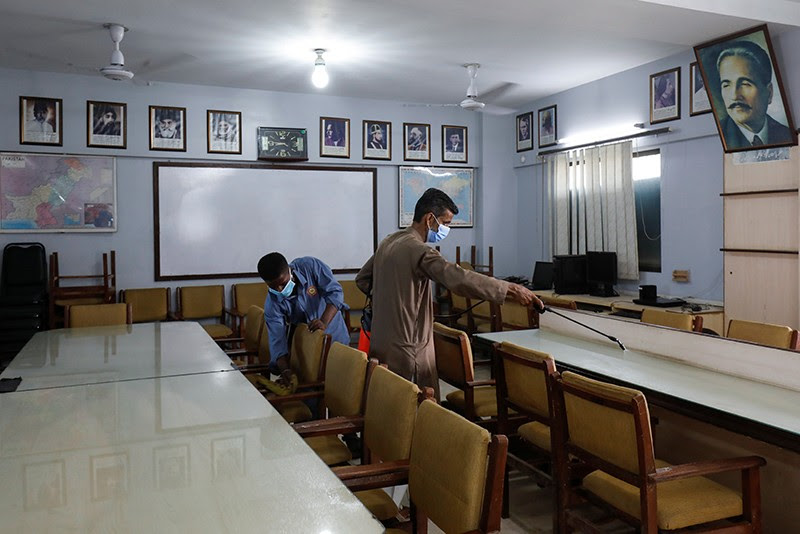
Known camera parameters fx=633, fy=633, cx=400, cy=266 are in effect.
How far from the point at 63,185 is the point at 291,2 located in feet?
10.9

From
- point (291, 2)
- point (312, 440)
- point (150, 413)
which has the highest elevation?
point (291, 2)

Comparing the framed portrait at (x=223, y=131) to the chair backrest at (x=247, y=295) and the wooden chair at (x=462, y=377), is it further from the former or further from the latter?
the wooden chair at (x=462, y=377)

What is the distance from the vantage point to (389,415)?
2193 millimetres

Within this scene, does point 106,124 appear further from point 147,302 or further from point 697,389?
point 697,389

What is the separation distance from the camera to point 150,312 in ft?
20.8

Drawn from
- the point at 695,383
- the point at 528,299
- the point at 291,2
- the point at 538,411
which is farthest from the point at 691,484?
the point at 291,2

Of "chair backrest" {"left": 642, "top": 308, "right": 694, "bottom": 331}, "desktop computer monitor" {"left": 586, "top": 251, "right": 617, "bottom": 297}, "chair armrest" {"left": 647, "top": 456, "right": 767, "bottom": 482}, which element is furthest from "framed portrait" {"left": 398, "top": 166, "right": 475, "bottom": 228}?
"chair armrest" {"left": 647, "top": 456, "right": 767, "bottom": 482}

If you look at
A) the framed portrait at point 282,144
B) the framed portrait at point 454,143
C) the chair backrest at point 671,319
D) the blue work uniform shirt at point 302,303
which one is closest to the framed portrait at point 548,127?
the framed portrait at point 454,143

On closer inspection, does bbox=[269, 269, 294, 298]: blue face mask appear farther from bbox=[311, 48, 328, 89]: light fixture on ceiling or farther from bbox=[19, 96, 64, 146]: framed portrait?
bbox=[19, 96, 64, 146]: framed portrait

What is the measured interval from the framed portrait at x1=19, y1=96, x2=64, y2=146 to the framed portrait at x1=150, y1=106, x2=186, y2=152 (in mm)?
835

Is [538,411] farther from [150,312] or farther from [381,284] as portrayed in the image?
[150,312]

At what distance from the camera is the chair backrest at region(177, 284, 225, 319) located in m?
6.48

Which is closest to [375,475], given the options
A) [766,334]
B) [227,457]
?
[227,457]

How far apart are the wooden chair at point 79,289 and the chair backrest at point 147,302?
0.17 meters
